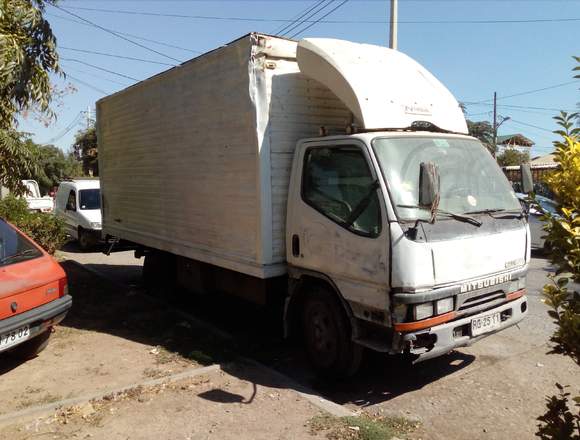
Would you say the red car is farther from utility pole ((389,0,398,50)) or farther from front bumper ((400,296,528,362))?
utility pole ((389,0,398,50))

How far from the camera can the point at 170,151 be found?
682 centimetres

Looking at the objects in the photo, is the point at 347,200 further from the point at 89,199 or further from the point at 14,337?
the point at 89,199

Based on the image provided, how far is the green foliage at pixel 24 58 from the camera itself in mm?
6219

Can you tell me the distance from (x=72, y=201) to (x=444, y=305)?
41.7ft

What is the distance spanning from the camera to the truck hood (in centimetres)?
389

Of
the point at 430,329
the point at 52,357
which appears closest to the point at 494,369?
the point at 430,329

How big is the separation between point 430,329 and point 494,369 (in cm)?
138

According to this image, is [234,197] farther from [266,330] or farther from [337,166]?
[266,330]

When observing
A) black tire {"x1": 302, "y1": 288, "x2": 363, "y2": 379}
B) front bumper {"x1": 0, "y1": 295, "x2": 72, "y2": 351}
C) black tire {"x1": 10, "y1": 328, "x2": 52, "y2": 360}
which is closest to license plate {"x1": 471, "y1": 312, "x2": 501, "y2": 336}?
black tire {"x1": 302, "y1": 288, "x2": 363, "y2": 379}

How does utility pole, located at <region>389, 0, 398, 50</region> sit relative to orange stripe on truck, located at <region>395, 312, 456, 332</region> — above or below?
above

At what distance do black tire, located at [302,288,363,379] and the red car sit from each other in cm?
253

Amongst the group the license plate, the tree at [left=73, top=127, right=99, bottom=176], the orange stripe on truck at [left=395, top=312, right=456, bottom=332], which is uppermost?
the tree at [left=73, top=127, right=99, bottom=176]

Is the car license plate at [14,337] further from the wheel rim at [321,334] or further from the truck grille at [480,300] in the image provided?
the truck grille at [480,300]

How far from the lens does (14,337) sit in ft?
14.9
